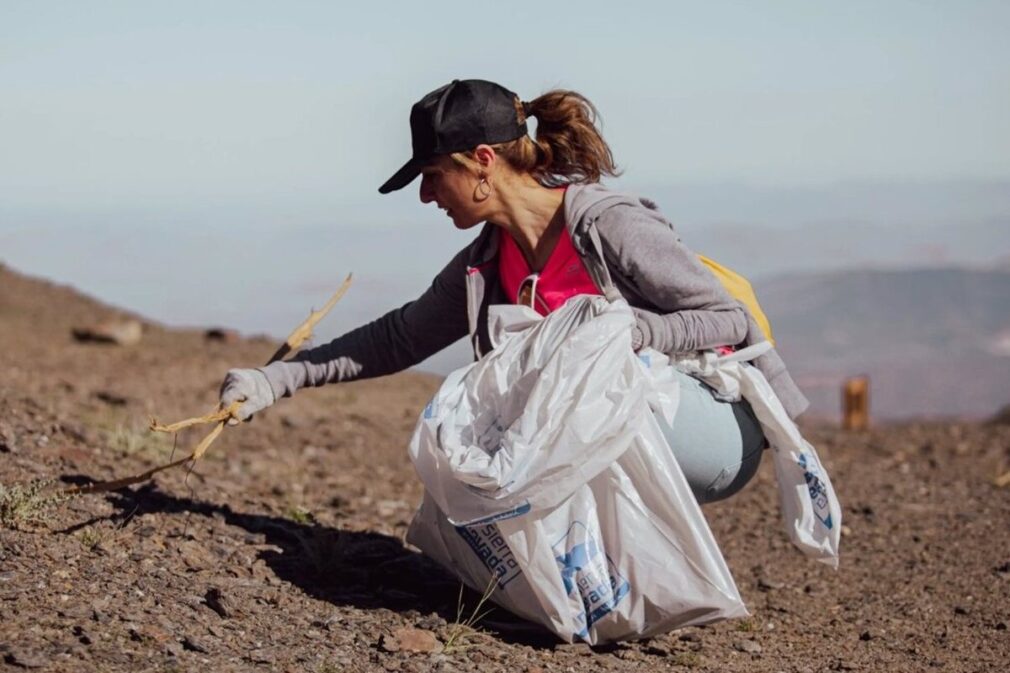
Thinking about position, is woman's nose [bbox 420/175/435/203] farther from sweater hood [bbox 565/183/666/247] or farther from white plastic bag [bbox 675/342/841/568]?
white plastic bag [bbox 675/342/841/568]

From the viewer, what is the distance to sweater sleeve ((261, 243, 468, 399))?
13.8 feet

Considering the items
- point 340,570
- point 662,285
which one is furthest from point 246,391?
point 662,285

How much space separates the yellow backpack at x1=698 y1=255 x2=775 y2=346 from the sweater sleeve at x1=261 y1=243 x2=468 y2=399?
668 mm

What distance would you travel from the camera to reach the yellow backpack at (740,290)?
13.0 feet

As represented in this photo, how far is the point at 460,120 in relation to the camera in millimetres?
3787

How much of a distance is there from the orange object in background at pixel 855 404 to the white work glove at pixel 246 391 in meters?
5.49

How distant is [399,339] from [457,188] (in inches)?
23.2

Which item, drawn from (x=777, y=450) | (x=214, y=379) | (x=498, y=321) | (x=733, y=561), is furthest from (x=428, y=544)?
(x=214, y=379)

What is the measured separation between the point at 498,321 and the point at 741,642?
43.9 inches

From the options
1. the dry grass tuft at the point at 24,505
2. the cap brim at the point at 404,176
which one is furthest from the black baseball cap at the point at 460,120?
the dry grass tuft at the point at 24,505

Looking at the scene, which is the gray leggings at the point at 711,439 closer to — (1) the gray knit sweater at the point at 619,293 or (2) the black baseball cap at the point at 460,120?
(1) the gray knit sweater at the point at 619,293

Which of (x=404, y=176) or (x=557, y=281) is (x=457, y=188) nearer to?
(x=404, y=176)

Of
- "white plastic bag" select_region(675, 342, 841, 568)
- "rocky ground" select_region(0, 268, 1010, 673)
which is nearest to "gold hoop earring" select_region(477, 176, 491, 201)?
"white plastic bag" select_region(675, 342, 841, 568)

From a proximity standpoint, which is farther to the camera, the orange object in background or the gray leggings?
the orange object in background
